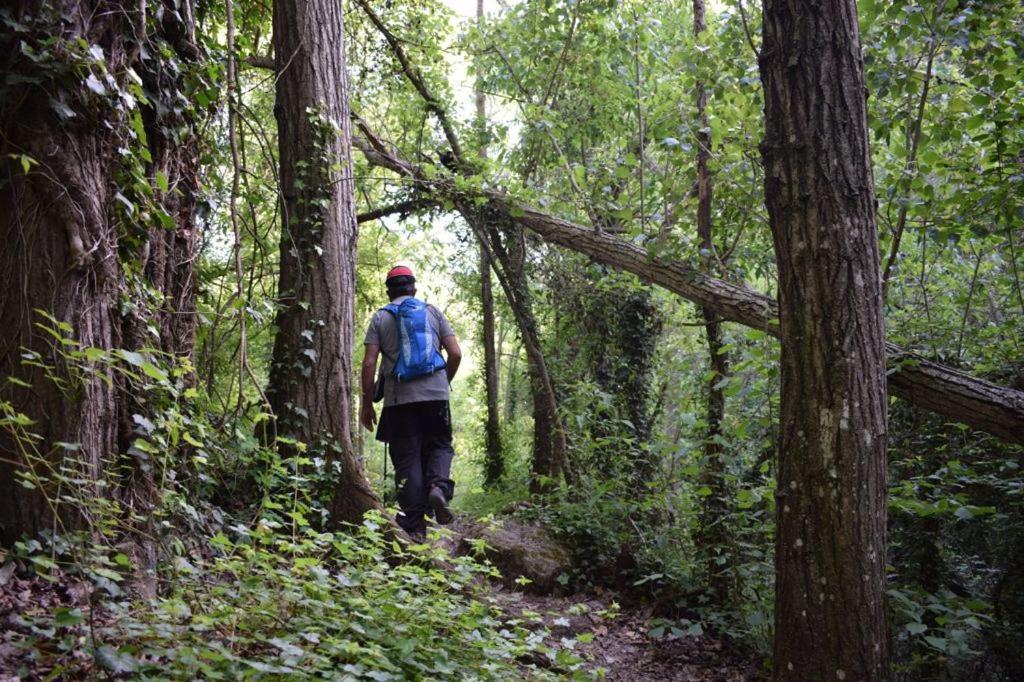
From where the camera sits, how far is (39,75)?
2918mm

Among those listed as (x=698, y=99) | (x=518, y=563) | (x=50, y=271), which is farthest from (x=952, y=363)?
(x=50, y=271)

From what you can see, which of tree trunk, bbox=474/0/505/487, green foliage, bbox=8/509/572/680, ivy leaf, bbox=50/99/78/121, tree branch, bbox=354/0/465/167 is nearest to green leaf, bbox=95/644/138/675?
green foliage, bbox=8/509/572/680

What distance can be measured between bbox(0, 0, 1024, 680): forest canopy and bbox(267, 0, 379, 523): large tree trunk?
26mm

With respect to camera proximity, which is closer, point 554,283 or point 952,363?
point 952,363

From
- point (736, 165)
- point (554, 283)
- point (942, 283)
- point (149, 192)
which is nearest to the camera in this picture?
point (149, 192)

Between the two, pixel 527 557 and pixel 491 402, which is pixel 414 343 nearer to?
pixel 527 557

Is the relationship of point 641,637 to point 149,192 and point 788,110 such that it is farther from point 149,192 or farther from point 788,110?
point 149,192

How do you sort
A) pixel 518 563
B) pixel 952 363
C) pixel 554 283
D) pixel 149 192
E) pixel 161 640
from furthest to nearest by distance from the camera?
pixel 554 283 → pixel 518 563 → pixel 952 363 → pixel 149 192 → pixel 161 640

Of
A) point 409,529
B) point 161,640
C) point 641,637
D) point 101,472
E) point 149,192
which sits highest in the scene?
point 149,192

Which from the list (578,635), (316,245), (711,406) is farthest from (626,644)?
(316,245)

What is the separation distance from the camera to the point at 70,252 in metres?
2.99

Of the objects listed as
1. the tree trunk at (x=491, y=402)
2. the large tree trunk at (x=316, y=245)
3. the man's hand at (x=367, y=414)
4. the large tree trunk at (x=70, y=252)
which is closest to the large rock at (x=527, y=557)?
the man's hand at (x=367, y=414)

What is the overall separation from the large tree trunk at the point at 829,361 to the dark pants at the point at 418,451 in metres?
3.11

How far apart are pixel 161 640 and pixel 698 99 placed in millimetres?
6149
